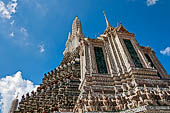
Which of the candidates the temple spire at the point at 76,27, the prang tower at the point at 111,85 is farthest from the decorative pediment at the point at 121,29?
the temple spire at the point at 76,27

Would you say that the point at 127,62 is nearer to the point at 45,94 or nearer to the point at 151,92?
the point at 151,92

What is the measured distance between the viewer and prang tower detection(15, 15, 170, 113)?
42.5 feet

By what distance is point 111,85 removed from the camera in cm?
1614

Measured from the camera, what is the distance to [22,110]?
2200 cm

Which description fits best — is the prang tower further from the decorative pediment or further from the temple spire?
the temple spire

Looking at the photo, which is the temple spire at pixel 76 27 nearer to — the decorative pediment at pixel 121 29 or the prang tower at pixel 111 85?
the prang tower at pixel 111 85

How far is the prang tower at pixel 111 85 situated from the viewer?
42.5 ft

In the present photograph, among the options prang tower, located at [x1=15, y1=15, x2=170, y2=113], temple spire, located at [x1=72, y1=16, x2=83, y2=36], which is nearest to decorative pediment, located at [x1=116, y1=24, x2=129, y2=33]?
prang tower, located at [x1=15, y1=15, x2=170, y2=113]

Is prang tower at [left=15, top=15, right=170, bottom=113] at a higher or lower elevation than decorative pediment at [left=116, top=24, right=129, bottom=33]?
lower

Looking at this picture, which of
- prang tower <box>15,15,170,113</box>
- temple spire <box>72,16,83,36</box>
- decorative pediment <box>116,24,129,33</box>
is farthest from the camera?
temple spire <box>72,16,83,36</box>

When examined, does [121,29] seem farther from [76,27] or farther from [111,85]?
[76,27]

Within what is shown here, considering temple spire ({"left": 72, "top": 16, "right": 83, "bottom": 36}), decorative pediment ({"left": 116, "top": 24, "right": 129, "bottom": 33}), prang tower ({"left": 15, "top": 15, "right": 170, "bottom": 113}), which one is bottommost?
prang tower ({"left": 15, "top": 15, "right": 170, "bottom": 113})

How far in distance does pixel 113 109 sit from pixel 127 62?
6.89 meters

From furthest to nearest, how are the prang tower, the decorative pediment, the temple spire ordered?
the temple spire, the decorative pediment, the prang tower
